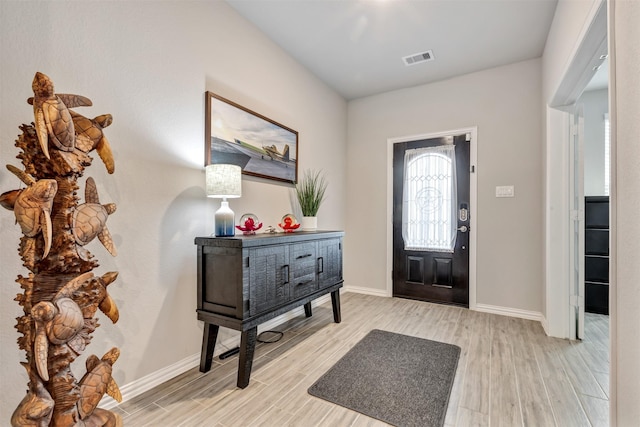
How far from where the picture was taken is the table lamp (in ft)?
6.54

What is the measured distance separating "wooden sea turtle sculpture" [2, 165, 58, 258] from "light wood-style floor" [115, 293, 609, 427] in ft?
3.91

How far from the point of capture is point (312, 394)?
5.78 feet

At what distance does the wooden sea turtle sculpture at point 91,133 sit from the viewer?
1042mm

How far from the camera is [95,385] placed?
3.23ft

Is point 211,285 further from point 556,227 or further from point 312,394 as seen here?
point 556,227

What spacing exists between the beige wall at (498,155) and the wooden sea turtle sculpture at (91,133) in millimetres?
3328

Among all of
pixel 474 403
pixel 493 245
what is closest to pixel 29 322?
pixel 474 403

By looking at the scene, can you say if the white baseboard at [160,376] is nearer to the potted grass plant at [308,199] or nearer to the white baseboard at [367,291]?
the potted grass plant at [308,199]

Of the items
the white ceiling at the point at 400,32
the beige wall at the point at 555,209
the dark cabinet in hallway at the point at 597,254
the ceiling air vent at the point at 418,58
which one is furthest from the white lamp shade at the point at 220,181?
the dark cabinet in hallway at the point at 597,254

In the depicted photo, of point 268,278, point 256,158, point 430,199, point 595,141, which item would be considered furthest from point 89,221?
point 595,141

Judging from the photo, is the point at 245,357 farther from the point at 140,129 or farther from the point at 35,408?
the point at 140,129

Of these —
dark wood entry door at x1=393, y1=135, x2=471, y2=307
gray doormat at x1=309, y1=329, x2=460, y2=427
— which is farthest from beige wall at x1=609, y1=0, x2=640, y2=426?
dark wood entry door at x1=393, y1=135, x2=471, y2=307

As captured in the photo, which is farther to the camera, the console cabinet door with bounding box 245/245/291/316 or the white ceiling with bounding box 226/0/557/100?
the white ceiling with bounding box 226/0/557/100

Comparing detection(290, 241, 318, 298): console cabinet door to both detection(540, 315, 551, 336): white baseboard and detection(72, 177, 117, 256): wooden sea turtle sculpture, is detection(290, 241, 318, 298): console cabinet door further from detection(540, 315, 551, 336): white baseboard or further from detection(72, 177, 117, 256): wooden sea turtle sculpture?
detection(540, 315, 551, 336): white baseboard
